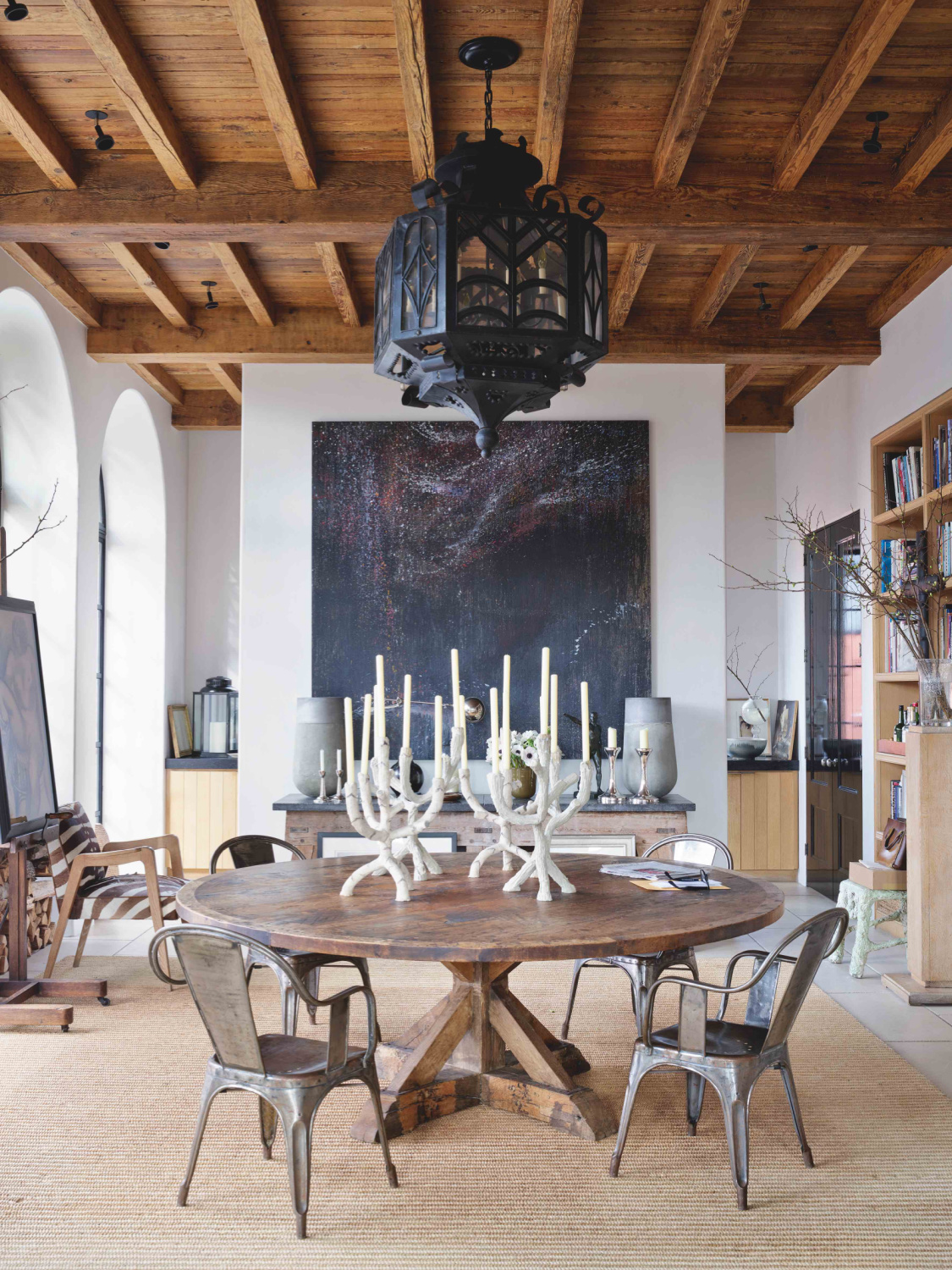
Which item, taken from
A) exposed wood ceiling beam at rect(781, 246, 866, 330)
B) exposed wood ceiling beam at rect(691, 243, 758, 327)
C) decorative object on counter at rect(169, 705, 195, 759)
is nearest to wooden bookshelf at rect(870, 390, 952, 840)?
exposed wood ceiling beam at rect(781, 246, 866, 330)

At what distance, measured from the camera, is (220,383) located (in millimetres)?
7344

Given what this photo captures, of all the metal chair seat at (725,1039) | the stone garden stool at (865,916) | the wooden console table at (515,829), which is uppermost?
the wooden console table at (515,829)

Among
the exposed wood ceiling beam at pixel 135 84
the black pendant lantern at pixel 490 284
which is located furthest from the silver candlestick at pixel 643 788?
the exposed wood ceiling beam at pixel 135 84

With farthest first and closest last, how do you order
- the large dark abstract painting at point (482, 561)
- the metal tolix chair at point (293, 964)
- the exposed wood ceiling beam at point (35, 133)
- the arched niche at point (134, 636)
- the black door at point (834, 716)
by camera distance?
the arched niche at point (134, 636) → the black door at point (834, 716) → the large dark abstract painting at point (482, 561) → the exposed wood ceiling beam at point (35, 133) → the metal tolix chair at point (293, 964)

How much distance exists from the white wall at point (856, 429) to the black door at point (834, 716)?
130mm

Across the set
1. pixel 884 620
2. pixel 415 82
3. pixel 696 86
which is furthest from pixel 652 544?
pixel 415 82

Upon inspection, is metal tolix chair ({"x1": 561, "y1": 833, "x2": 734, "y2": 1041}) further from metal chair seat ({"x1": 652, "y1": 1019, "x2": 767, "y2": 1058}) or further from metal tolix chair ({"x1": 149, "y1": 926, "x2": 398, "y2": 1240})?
metal tolix chair ({"x1": 149, "y1": 926, "x2": 398, "y2": 1240})

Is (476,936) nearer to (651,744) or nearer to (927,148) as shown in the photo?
(651,744)

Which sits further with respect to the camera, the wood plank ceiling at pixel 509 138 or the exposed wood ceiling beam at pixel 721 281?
the exposed wood ceiling beam at pixel 721 281

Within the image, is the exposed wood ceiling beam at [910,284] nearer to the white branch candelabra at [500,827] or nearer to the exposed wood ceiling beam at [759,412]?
the exposed wood ceiling beam at [759,412]

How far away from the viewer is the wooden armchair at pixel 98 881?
475 cm

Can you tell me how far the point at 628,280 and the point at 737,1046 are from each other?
3.91 metres

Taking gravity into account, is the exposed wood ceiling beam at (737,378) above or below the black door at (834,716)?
above

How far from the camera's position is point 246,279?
5.55 meters
